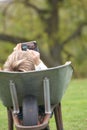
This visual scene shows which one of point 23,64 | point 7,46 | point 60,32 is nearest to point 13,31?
point 7,46

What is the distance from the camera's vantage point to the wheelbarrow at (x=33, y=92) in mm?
4566

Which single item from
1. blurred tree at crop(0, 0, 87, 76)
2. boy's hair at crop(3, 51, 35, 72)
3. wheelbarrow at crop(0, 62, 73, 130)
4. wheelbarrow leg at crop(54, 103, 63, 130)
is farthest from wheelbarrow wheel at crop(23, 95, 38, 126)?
blurred tree at crop(0, 0, 87, 76)

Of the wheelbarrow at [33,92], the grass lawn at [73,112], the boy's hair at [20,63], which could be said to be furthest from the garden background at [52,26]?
the wheelbarrow at [33,92]

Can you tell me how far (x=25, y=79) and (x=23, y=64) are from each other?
0.38 m

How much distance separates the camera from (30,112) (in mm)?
4590

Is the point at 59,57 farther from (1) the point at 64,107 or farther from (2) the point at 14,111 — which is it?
(2) the point at 14,111

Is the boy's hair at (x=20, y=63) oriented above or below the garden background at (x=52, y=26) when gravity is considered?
above

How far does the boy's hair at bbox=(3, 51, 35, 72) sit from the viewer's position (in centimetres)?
491

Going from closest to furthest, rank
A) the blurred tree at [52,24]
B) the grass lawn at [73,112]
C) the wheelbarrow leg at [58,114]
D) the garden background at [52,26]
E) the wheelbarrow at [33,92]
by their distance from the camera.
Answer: the wheelbarrow at [33,92]
the wheelbarrow leg at [58,114]
the grass lawn at [73,112]
the garden background at [52,26]
the blurred tree at [52,24]

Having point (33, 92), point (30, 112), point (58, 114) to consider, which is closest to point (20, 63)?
point (33, 92)

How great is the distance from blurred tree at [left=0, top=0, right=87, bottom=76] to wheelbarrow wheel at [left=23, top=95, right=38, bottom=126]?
831 inches

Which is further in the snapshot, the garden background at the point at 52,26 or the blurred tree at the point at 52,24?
the blurred tree at the point at 52,24

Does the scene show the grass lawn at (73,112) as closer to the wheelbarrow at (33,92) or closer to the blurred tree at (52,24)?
the wheelbarrow at (33,92)

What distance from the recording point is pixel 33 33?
29.8 metres
